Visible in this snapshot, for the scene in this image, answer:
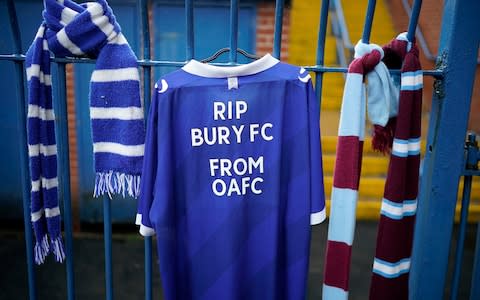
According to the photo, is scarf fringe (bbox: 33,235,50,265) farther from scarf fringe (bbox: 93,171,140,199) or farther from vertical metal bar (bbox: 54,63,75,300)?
scarf fringe (bbox: 93,171,140,199)

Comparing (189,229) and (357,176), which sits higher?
(357,176)

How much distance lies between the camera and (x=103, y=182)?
5.09 feet

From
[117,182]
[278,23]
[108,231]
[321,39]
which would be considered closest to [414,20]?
[321,39]

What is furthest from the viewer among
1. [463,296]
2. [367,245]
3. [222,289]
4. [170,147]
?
[367,245]

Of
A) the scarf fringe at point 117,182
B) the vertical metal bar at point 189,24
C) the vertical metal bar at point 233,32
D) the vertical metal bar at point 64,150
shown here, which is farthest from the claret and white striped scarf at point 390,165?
the vertical metal bar at point 64,150

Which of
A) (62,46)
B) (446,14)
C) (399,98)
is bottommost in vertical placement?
(399,98)

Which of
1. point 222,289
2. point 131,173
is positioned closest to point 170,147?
point 131,173

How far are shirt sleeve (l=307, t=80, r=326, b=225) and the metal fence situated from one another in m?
0.17

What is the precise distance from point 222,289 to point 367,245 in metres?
2.70

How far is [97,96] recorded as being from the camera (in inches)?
59.2

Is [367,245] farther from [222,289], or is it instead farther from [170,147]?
[170,147]

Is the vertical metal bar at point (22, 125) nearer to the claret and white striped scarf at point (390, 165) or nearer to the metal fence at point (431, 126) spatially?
the metal fence at point (431, 126)

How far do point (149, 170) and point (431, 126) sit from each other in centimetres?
110

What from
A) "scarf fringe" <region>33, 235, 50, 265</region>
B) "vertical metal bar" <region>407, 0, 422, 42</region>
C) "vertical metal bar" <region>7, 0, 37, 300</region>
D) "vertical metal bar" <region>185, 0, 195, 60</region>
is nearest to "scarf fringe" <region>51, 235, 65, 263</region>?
"scarf fringe" <region>33, 235, 50, 265</region>
